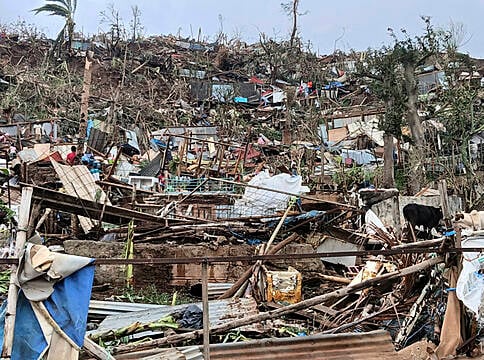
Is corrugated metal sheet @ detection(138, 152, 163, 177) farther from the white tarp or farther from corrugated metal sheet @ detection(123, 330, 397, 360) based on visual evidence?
corrugated metal sheet @ detection(123, 330, 397, 360)

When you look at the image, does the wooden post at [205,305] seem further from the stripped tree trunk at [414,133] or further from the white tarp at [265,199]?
the stripped tree trunk at [414,133]

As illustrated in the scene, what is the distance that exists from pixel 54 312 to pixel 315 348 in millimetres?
2106

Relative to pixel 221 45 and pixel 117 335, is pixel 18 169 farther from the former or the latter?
pixel 221 45

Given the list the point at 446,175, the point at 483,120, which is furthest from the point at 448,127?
the point at 446,175

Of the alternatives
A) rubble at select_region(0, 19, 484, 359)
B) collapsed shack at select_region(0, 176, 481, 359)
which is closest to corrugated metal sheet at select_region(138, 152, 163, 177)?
rubble at select_region(0, 19, 484, 359)

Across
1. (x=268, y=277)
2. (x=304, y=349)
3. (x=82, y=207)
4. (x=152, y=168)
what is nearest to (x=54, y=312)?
(x=304, y=349)

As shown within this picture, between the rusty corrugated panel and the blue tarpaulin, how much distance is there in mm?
1290

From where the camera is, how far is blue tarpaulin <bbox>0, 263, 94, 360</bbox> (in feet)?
10.2

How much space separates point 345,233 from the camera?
9.84m

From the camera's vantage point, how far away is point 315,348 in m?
Result: 4.25

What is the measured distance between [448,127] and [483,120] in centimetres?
117

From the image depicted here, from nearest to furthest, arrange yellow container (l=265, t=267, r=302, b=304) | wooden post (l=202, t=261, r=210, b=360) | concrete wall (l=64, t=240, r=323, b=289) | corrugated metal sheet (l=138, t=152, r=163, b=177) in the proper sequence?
wooden post (l=202, t=261, r=210, b=360) < yellow container (l=265, t=267, r=302, b=304) < concrete wall (l=64, t=240, r=323, b=289) < corrugated metal sheet (l=138, t=152, r=163, b=177)

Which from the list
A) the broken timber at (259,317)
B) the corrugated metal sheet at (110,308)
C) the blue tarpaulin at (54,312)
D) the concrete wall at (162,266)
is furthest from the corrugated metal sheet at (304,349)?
the concrete wall at (162,266)

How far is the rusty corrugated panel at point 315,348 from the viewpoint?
4082mm
